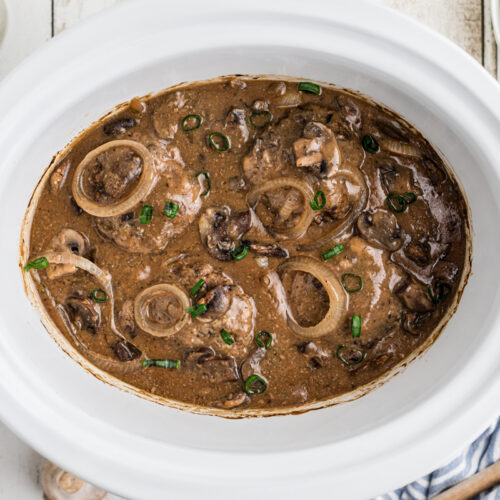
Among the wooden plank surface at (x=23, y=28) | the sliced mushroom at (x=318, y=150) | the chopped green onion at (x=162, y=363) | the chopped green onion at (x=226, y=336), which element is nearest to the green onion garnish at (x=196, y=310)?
the chopped green onion at (x=226, y=336)

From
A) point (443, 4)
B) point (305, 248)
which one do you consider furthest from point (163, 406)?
point (443, 4)

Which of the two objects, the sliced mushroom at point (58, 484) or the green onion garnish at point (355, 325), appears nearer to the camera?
the green onion garnish at point (355, 325)

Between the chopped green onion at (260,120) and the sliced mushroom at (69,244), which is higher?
the chopped green onion at (260,120)

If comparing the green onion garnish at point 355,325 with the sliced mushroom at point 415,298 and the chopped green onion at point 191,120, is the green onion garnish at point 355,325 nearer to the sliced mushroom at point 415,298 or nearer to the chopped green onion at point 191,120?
the sliced mushroom at point 415,298

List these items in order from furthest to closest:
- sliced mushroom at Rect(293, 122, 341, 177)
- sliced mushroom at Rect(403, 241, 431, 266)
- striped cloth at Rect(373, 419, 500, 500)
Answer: striped cloth at Rect(373, 419, 500, 500)
sliced mushroom at Rect(403, 241, 431, 266)
sliced mushroom at Rect(293, 122, 341, 177)

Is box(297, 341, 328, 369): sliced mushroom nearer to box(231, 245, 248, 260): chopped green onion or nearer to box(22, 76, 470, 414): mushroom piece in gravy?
box(22, 76, 470, 414): mushroom piece in gravy

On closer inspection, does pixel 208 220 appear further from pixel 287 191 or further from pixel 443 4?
pixel 443 4

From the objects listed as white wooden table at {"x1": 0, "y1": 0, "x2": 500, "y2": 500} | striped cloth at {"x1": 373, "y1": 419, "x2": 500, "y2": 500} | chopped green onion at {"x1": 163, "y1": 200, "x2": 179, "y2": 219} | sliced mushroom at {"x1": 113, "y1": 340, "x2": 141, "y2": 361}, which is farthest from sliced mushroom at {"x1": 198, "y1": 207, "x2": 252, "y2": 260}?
striped cloth at {"x1": 373, "y1": 419, "x2": 500, "y2": 500}
